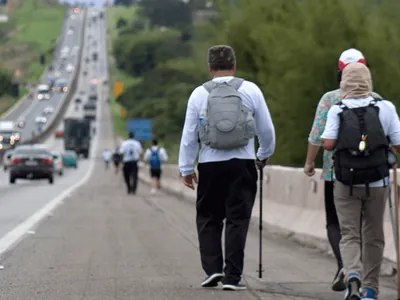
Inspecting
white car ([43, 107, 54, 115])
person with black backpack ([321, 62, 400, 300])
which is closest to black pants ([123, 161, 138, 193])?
person with black backpack ([321, 62, 400, 300])

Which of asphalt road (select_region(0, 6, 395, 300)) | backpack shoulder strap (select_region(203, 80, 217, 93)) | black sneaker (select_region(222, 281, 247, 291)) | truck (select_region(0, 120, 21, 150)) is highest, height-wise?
backpack shoulder strap (select_region(203, 80, 217, 93))

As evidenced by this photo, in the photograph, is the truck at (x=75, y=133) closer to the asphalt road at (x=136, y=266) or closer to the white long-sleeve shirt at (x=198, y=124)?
the asphalt road at (x=136, y=266)

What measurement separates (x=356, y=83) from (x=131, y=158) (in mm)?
23204

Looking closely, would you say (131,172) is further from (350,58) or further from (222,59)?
(350,58)

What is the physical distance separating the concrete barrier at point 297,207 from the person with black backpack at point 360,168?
Answer: 2.83 m

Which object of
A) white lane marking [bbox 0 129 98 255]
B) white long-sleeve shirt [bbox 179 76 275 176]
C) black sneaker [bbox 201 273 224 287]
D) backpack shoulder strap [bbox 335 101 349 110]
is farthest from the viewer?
white lane marking [bbox 0 129 98 255]

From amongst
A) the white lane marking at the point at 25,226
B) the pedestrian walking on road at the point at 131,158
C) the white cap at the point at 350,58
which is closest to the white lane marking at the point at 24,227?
the white lane marking at the point at 25,226

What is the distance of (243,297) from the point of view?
8.84m

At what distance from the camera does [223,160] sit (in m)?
9.25

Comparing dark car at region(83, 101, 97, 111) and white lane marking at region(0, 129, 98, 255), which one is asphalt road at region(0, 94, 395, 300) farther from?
dark car at region(83, 101, 97, 111)

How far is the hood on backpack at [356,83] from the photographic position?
27.3ft

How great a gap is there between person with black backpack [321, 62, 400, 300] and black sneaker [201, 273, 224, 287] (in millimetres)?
1343

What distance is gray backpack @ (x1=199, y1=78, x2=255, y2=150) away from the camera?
29.6 ft

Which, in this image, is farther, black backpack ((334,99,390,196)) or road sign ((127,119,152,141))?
road sign ((127,119,152,141))
